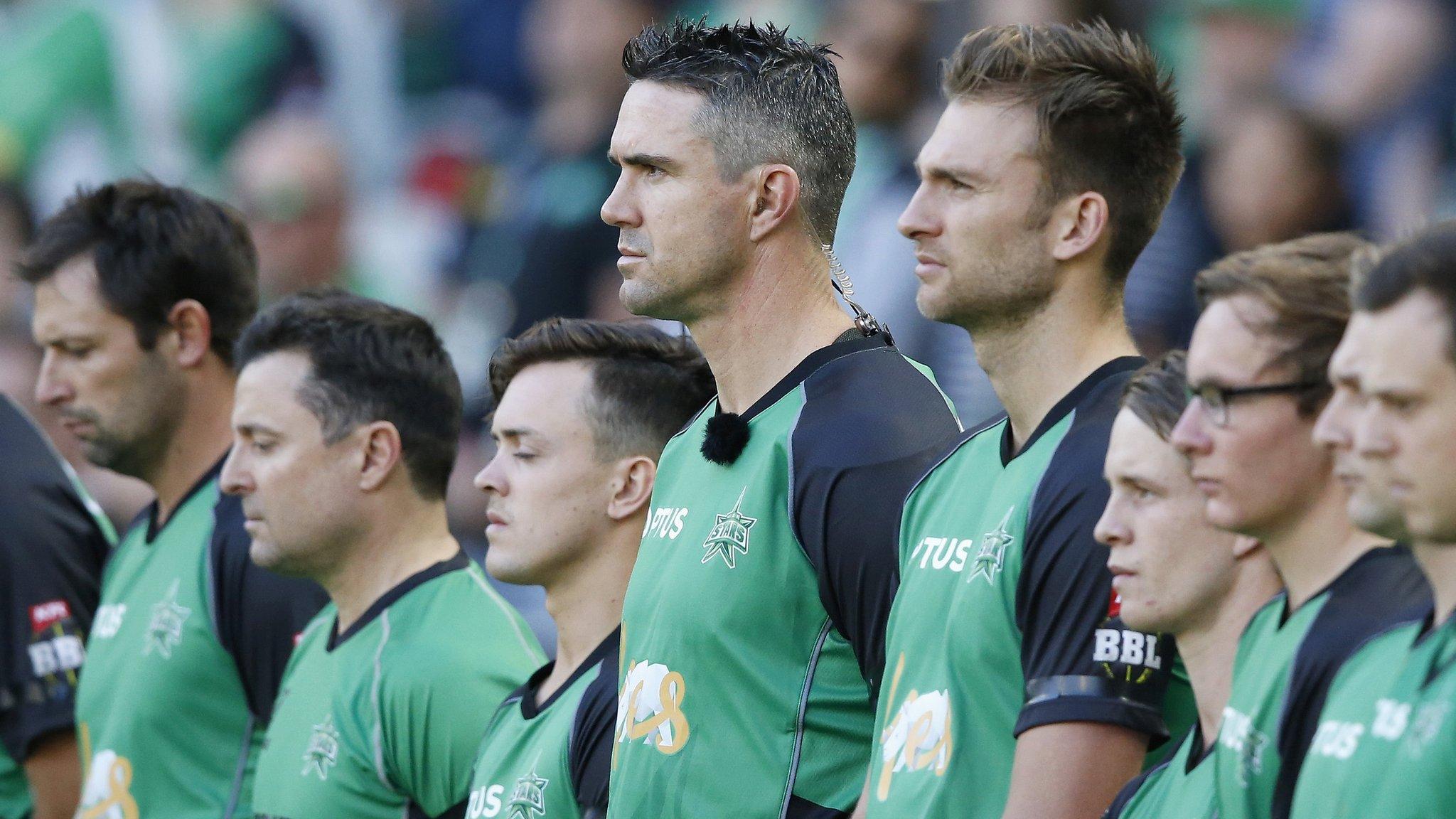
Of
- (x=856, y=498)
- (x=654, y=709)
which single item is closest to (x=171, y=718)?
(x=654, y=709)

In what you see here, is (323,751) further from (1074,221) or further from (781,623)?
(1074,221)

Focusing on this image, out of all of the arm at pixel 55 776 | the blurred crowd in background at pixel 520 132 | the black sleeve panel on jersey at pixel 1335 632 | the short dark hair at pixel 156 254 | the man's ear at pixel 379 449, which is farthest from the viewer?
the blurred crowd in background at pixel 520 132

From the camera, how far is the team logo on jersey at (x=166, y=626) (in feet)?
18.4

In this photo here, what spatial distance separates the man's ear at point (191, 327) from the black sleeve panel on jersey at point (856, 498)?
2.91 metres

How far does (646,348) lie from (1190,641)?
1.96 m

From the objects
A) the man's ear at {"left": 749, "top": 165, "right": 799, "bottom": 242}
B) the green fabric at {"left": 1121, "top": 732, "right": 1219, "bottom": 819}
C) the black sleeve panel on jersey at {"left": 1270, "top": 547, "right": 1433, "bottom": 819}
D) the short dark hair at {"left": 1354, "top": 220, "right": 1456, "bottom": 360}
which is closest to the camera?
the short dark hair at {"left": 1354, "top": 220, "right": 1456, "bottom": 360}

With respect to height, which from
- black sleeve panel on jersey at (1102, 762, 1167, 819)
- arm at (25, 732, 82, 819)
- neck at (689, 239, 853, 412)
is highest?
neck at (689, 239, 853, 412)

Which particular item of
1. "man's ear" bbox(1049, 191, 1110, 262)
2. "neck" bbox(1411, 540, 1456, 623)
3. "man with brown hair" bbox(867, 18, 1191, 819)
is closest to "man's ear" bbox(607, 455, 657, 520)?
"man with brown hair" bbox(867, 18, 1191, 819)

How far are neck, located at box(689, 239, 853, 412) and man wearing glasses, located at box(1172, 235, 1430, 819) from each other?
3.96 feet

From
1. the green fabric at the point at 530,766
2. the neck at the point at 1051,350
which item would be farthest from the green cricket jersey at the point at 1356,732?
the green fabric at the point at 530,766

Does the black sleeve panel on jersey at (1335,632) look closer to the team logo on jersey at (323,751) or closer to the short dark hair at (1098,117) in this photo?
the short dark hair at (1098,117)

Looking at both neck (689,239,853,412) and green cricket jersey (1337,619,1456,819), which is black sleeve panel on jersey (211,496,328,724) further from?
green cricket jersey (1337,619,1456,819)

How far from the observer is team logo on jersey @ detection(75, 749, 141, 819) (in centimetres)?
552

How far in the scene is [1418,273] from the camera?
2629 mm
